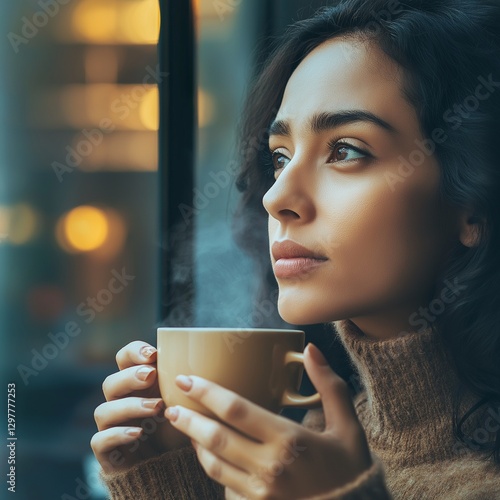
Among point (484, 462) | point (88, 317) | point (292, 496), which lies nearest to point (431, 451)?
point (484, 462)

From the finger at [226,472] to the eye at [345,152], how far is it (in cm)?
23

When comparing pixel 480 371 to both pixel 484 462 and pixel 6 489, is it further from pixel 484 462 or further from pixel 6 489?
pixel 6 489

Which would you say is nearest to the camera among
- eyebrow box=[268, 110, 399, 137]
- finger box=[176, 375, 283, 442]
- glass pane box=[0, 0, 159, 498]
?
finger box=[176, 375, 283, 442]

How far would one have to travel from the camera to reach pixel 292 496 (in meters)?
0.41

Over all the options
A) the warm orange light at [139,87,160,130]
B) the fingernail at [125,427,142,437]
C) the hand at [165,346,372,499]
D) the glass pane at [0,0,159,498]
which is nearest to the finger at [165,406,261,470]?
the hand at [165,346,372,499]

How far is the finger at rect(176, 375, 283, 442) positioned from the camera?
39 centimetres

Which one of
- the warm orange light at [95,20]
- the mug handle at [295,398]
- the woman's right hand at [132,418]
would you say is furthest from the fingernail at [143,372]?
the warm orange light at [95,20]

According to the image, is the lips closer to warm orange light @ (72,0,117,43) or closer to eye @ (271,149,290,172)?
eye @ (271,149,290,172)

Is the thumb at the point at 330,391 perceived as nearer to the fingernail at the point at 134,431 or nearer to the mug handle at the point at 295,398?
the mug handle at the point at 295,398

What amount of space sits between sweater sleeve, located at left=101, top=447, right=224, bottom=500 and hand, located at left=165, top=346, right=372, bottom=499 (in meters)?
0.11

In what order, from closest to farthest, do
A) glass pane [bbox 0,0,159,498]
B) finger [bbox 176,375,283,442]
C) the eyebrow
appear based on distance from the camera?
finger [bbox 176,375,283,442]
the eyebrow
glass pane [bbox 0,0,159,498]

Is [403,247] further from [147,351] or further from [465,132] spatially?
[147,351]

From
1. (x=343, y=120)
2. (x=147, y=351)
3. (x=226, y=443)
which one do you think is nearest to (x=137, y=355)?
(x=147, y=351)

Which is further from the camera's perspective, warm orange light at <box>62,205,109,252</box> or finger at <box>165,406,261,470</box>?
warm orange light at <box>62,205,109,252</box>
